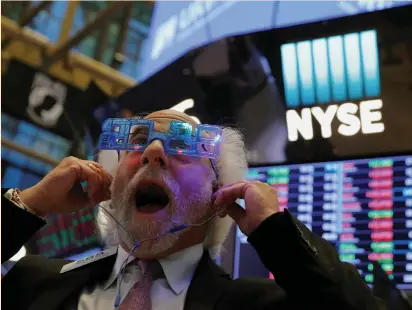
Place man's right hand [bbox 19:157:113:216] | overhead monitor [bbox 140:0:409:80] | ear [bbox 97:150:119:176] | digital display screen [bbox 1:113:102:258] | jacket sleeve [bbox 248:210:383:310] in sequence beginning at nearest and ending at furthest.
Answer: jacket sleeve [bbox 248:210:383:310] < man's right hand [bbox 19:157:113:216] < ear [bbox 97:150:119:176] < overhead monitor [bbox 140:0:409:80] < digital display screen [bbox 1:113:102:258]

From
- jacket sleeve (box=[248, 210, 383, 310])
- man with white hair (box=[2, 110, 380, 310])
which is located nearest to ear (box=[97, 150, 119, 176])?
man with white hair (box=[2, 110, 380, 310])

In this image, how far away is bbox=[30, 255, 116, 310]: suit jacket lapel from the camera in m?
1.31

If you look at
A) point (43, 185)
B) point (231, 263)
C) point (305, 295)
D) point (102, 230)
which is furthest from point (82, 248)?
point (305, 295)

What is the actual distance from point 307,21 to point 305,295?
1346 mm

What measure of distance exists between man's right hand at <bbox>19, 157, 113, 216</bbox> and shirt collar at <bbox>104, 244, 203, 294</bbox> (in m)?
0.16

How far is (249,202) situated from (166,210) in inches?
8.0

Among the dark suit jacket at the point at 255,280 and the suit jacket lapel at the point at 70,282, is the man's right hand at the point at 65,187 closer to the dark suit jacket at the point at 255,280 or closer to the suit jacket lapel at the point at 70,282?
the dark suit jacket at the point at 255,280

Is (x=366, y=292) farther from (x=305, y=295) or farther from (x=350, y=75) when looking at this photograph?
(x=350, y=75)

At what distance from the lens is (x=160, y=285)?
4.31 feet

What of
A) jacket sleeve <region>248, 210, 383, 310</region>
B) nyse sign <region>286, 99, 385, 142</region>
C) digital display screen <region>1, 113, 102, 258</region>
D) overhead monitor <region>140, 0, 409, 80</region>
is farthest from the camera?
digital display screen <region>1, 113, 102, 258</region>

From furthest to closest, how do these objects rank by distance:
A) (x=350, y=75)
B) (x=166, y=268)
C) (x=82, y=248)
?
(x=82, y=248), (x=350, y=75), (x=166, y=268)

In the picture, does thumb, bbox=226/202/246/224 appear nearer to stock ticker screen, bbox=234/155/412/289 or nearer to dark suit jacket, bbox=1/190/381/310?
dark suit jacket, bbox=1/190/381/310

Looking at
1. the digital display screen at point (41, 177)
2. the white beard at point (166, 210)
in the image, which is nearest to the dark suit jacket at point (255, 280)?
the white beard at point (166, 210)

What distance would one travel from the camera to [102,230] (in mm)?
1565
